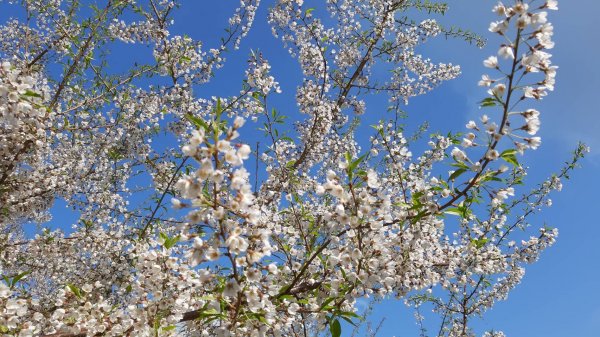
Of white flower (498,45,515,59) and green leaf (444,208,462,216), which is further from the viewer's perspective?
green leaf (444,208,462,216)

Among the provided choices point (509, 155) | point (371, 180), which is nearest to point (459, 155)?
point (509, 155)

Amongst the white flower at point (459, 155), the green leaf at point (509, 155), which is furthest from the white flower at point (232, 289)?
the green leaf at point (509, 155)

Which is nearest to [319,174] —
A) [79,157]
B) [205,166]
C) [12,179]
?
[79,157]

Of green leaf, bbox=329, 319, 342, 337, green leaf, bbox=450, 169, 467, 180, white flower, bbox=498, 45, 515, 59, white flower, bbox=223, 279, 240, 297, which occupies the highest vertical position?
white flower, bbox=498, 45, 515, 59

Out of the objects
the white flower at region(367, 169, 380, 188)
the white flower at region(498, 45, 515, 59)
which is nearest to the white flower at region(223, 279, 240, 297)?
the white flower at region(367, 169, 380, 188)

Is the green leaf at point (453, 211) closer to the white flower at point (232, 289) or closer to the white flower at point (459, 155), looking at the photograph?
the white flower at point (459, 155)

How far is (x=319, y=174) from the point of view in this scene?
8.23m

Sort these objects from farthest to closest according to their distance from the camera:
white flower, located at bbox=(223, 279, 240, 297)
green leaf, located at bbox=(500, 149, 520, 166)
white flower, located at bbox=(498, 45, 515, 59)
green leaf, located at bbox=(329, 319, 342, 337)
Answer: green leaf, located at bbox=(329, 319, 342, 337) → green leaf, located at bbox=(500, 149, 520, 166) → white flower, located at bbox=(498, 45, 515, 59) → white flower, located at bbox=(223, 279, 240, 297)

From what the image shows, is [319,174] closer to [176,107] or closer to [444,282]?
[176,107]

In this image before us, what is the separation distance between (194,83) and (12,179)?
3.01 m

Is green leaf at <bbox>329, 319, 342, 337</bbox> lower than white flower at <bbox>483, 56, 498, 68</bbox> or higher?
lower

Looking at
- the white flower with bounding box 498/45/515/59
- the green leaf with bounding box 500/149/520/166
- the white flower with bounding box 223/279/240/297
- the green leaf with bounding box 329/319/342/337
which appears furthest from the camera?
the green leaf with bounding box 329/319/342/337

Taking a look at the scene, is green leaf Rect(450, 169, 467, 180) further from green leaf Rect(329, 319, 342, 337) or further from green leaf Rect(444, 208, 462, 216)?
green leaf Rect(329, 319, 342, 337)

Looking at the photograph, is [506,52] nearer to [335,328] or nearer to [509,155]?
[509,155]
